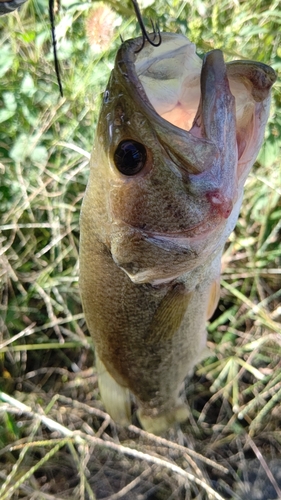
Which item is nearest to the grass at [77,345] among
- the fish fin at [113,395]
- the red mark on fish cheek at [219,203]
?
the fish fin at [113,395]

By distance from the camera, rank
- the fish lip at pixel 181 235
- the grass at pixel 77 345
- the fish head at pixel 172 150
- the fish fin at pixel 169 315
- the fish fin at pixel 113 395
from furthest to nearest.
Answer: the grass at pixel 77 345, the fish fin at pixel 113 395, the fish fin at pixel 169 315, the fish lip at pixel 181 235, the fish head at pixel 172 150

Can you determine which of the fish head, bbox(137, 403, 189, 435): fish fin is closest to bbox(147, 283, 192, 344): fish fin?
the fish head

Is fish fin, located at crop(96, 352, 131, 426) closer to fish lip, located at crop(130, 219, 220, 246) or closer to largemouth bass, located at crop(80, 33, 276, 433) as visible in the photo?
largemouth bass, located at crop(80, 33, 276, 433)

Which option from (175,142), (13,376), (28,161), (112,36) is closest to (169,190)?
(175,142)

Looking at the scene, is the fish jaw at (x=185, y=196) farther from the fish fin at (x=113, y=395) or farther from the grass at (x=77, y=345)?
the grass at (x=77, y=345)

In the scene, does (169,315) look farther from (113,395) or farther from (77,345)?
(77,345)

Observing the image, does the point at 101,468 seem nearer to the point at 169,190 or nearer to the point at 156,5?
the point at 169,190
